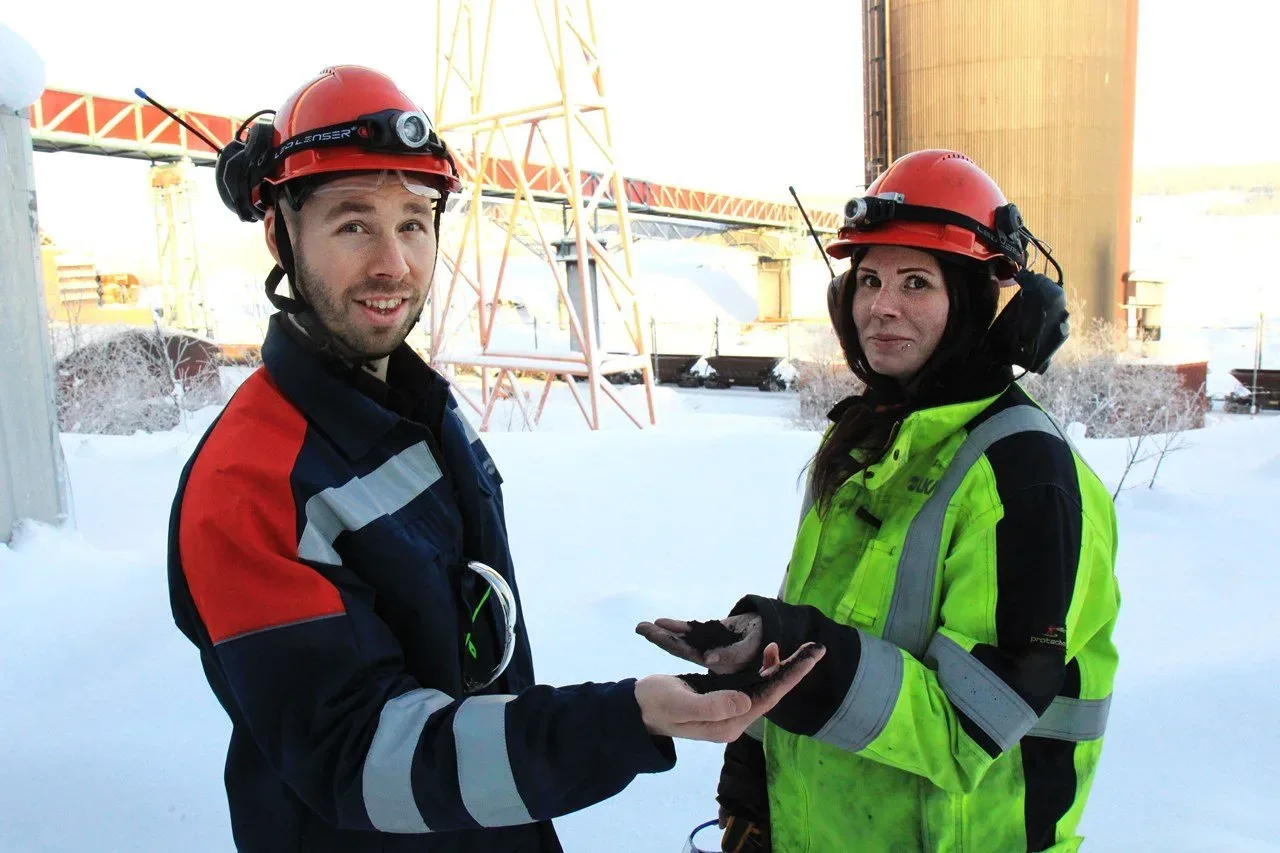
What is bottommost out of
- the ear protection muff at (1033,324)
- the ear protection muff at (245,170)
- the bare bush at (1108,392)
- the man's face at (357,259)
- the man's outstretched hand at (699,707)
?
the bare bush at (1108,392)

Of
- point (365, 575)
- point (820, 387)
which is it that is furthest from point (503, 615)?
point (820, 387)

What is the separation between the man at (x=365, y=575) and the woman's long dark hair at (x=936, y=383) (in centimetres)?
77

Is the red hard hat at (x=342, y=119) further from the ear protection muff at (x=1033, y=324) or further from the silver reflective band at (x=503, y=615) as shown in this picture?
the ear protection muff at (x=1033, y=324)

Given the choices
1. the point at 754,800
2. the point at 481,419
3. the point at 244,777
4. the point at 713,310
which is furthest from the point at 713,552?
the point at 713,310

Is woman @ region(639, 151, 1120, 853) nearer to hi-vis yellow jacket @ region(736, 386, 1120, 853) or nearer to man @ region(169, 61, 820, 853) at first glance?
hi-vis yellow jacket @ region(736, 386, 1120, 853)

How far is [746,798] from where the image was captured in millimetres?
2078

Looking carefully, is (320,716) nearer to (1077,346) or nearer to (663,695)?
(663,695)

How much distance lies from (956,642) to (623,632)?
3150mm

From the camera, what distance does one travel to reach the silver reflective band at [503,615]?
4.85ft

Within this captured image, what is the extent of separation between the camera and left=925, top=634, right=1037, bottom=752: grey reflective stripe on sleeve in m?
1.51

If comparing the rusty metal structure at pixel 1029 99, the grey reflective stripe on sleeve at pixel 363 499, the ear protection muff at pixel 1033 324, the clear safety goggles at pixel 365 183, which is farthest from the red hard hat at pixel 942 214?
the rusty metal structure at pixel 1029 99

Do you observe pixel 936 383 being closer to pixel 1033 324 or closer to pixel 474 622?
pixel 1033 324

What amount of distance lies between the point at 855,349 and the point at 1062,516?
75 centimetres

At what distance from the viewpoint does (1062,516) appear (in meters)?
1.55
